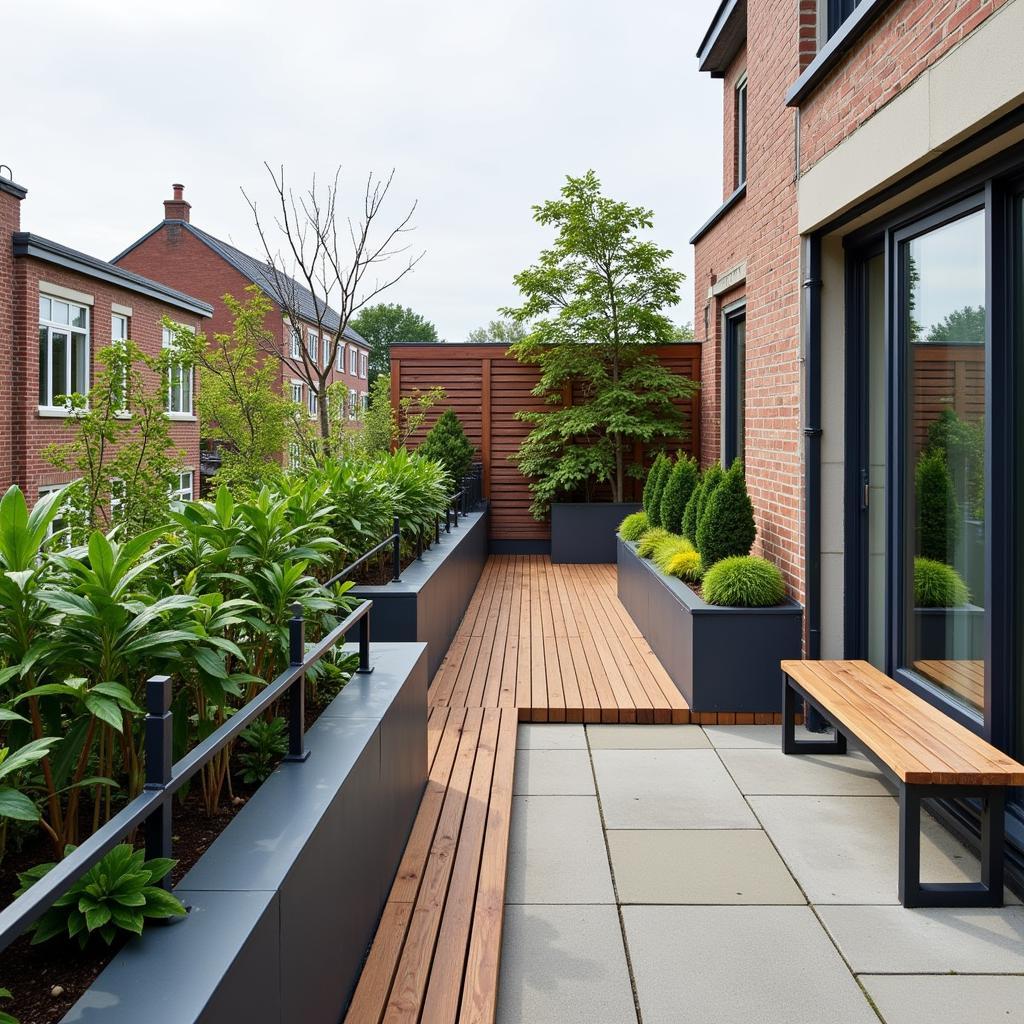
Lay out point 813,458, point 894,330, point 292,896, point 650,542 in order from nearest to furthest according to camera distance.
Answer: point 292,896, point 894,330, point 813,458, point 650,542

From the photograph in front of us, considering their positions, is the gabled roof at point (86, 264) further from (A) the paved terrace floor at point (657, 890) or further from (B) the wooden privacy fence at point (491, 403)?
(A) the paved terrace floor at point (657, 890)

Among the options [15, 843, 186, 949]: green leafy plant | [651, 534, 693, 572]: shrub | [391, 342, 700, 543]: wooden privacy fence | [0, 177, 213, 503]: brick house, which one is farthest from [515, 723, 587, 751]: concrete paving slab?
[0, 177, 213, 503]: brick house

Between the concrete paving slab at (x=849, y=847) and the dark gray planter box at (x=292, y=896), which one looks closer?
the dark gray planter box at (x=292, y=896)

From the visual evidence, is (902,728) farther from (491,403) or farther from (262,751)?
(491,403)

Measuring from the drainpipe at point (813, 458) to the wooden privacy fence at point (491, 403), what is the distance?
8408 mm

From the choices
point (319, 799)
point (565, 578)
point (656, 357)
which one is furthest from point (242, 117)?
point (319, 799)

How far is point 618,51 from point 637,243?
254 cm

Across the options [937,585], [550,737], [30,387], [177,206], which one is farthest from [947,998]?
[177,206]

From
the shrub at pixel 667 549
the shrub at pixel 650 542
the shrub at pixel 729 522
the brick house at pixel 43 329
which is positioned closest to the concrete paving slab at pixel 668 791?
the shrub at pixel 729 522

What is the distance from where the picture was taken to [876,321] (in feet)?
17.0

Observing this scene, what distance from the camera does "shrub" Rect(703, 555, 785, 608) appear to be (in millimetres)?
5598

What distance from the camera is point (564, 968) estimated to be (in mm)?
2963

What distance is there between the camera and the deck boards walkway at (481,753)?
271 cm

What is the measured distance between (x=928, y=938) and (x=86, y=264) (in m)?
17.9
